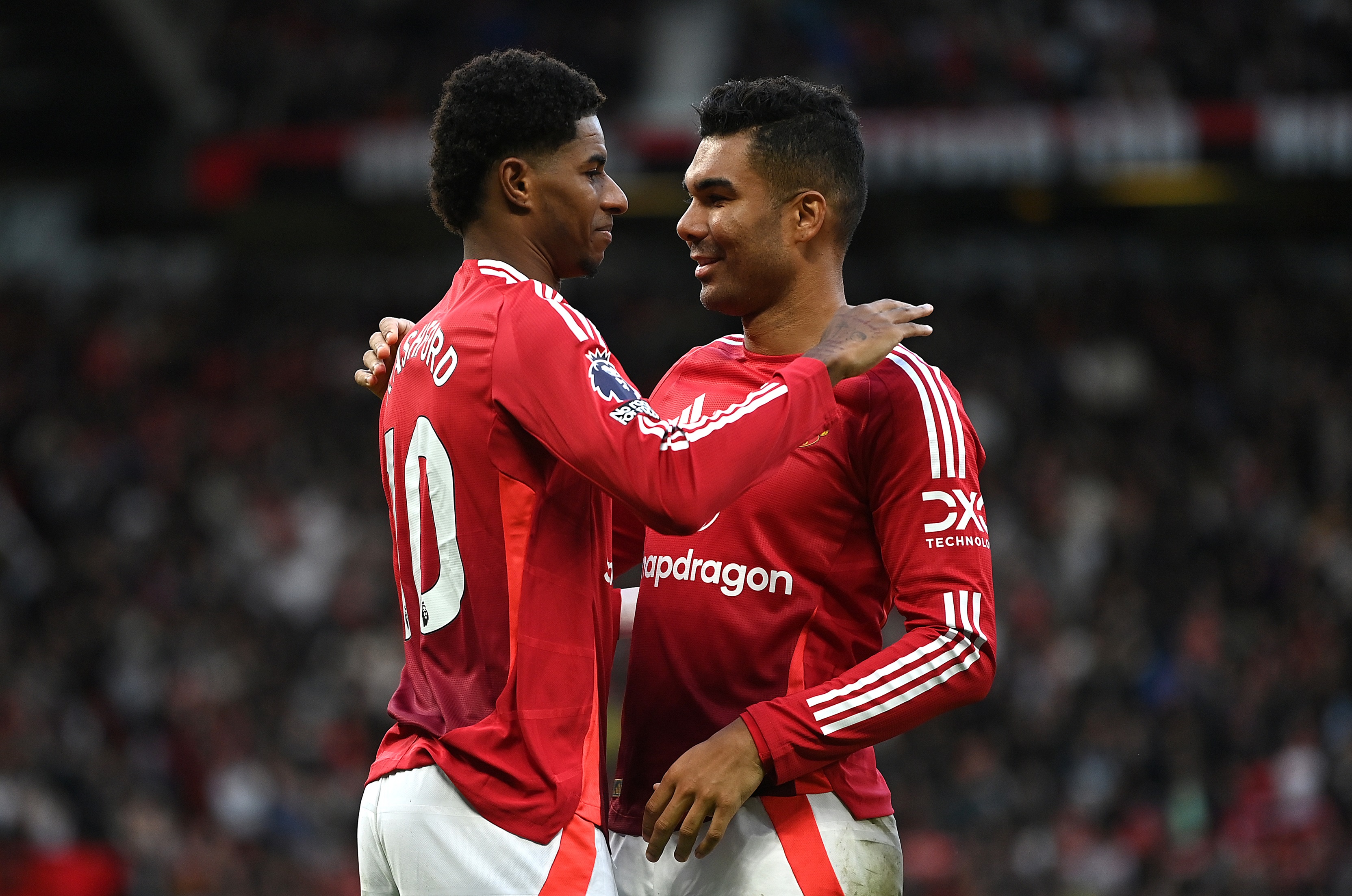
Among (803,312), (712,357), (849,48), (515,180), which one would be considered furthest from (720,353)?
(849,48)

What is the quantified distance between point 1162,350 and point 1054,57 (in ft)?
9.66

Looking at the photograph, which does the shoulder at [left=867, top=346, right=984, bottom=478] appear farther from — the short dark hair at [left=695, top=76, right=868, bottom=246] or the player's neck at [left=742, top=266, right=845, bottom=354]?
the short dark hair at [left=695, top=76, right=868, bottom=246]

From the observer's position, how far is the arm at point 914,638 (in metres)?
2.69

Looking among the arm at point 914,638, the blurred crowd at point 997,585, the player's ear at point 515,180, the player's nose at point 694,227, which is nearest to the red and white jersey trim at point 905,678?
the arm at point 914,638

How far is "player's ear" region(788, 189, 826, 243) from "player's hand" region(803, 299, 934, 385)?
1.06ft

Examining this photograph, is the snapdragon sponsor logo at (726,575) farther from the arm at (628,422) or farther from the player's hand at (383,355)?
the player's hand at (383,355)

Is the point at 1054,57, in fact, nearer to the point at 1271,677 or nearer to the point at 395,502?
the point at 1271,677

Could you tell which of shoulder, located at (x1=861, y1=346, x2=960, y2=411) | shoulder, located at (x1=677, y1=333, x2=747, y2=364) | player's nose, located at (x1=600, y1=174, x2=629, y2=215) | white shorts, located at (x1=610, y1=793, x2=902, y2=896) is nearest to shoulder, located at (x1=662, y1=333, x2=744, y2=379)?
shoulder, located at (x1=677, y1=333, x2=747, y2=364)

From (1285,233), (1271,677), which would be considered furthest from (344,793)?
(1285,233)

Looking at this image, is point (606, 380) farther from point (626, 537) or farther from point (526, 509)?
point (626, 537)

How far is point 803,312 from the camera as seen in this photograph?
3092 millimetres

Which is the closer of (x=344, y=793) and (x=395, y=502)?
(x=395, y=502)

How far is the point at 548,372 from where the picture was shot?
2.47 meters

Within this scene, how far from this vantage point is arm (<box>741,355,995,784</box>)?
8.82ft
